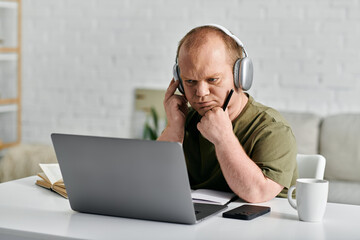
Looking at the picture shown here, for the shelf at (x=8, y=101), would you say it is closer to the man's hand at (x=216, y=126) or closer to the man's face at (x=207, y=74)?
the man's face at (x=207, y=74)

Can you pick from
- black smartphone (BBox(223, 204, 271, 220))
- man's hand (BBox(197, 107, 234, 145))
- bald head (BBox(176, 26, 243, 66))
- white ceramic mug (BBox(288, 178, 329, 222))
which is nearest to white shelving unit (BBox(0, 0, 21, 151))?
bald head (BBox(176, 26, 243, 66))

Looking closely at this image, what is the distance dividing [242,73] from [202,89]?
13 centimetres

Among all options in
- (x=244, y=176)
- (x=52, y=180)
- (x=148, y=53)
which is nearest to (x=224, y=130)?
(x=244, y=176)

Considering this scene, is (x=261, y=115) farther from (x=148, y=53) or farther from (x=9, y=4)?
(x=9, y=4)

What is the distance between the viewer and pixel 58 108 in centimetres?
445

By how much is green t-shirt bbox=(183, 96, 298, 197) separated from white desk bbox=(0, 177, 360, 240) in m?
0.14

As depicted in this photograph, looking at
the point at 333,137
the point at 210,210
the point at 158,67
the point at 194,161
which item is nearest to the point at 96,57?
the point at 158,67

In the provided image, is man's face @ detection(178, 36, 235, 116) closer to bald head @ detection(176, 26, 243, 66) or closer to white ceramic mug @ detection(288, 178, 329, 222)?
bald head @ detection(176, 26, 243, 66)

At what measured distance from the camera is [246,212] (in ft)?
4.76

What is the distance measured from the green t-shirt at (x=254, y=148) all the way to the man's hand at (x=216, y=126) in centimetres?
13

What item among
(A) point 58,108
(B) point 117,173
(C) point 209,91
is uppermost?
(C) point 209,91

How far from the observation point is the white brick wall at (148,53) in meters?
3.73

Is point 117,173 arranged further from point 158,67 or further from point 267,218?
point 158,67

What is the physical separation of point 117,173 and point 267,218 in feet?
1.21
